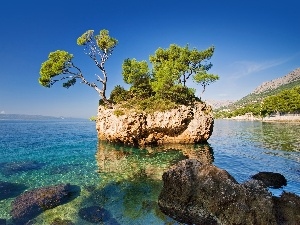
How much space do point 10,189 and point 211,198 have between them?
48.7ft

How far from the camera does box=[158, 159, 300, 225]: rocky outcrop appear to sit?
12.5 m

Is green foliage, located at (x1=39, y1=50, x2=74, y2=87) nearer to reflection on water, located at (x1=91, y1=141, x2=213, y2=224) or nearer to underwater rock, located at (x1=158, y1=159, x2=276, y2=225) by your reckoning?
reflection on water, located at (x1=91, y1=141, x2=213, y2=224)

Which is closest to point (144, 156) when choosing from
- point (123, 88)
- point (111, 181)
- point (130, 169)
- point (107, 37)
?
point (130, 169)

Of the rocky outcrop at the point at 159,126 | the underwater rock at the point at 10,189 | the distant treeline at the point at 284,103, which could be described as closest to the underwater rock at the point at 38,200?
the underwater rock at the point at 10,189

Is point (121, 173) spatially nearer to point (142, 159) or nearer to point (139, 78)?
point (142, 159)

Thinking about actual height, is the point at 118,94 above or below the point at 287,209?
above

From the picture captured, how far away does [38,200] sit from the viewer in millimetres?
16781

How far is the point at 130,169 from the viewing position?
25.5 m

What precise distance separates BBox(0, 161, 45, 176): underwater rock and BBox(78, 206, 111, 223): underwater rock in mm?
13019

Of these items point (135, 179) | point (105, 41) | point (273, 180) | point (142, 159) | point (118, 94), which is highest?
point (105, 41)

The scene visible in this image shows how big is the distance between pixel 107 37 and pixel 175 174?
35.0 meters

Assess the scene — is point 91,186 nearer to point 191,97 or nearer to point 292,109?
point 191,97

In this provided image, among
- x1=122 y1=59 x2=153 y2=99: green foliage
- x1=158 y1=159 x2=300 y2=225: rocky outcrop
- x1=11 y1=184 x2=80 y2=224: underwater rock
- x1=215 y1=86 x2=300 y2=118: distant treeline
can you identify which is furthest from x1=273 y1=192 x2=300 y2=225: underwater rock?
x1=215 y1=86 x2=300 y2=118: distant treeline

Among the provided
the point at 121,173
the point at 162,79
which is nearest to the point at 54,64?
the point at 162,79
